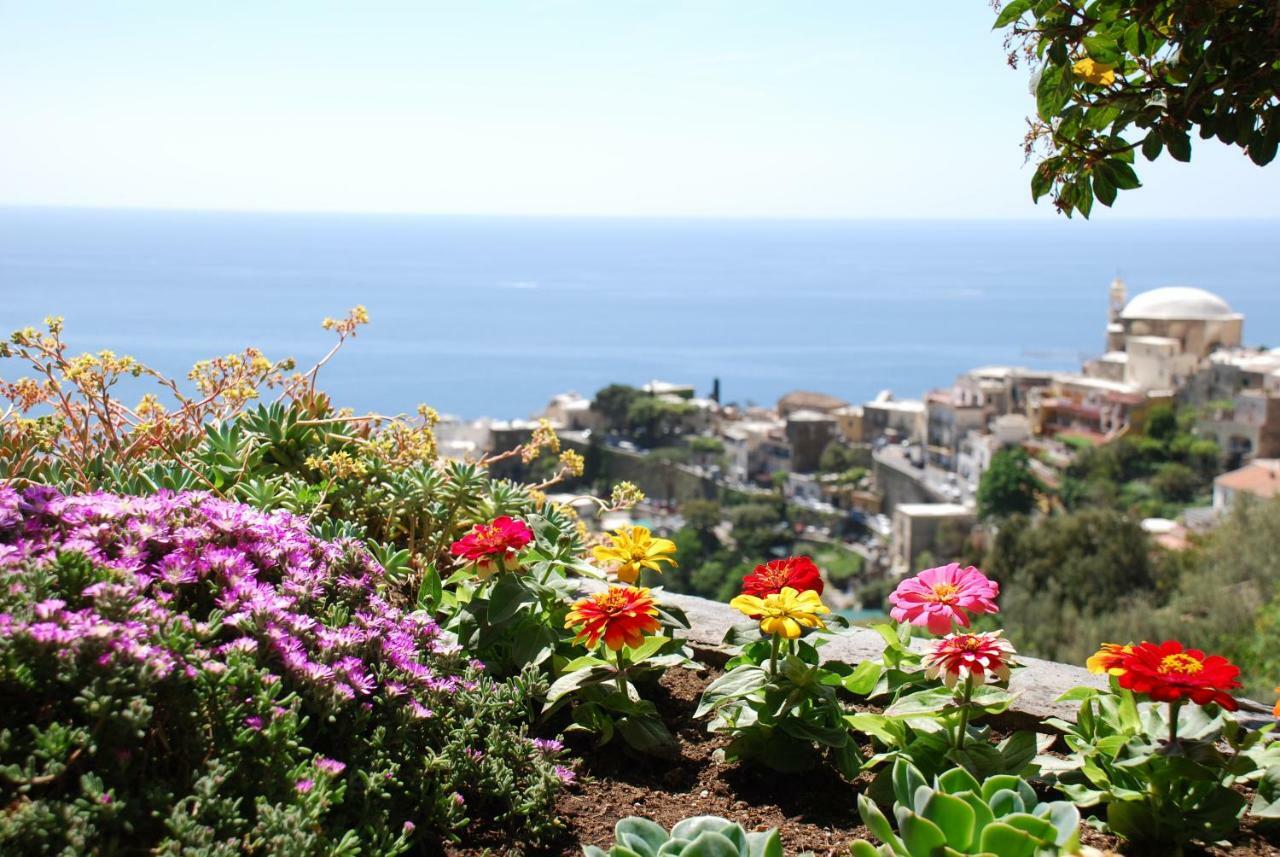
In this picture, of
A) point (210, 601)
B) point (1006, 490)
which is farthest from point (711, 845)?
point (1006, 490)

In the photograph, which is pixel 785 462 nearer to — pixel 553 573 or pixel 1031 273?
pixel 553 573

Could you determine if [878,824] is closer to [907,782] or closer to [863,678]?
[907,782]

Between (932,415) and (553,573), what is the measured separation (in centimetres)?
4018

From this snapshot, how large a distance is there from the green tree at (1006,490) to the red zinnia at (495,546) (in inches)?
1161

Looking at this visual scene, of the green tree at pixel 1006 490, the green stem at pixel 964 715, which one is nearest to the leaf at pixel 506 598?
the green stem at pixel 964 715

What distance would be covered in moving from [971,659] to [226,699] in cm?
95

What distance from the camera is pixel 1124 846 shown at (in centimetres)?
155

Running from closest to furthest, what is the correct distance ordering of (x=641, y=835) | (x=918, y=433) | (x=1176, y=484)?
(x=641, y=835)
(x=1176, y=484)
(x=918, y=433)

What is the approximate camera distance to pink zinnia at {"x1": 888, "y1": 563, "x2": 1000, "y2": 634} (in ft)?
5.43

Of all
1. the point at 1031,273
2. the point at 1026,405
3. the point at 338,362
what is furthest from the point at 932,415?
the point at 1031,273

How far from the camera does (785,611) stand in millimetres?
1705

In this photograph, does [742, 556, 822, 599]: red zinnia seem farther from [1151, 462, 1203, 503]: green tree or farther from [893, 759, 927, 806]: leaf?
[1151, 462, 1203, 503]: green tree

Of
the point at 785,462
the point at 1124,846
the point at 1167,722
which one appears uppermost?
the point at 1167,722

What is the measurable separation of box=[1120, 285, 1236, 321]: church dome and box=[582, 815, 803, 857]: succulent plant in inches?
1901
